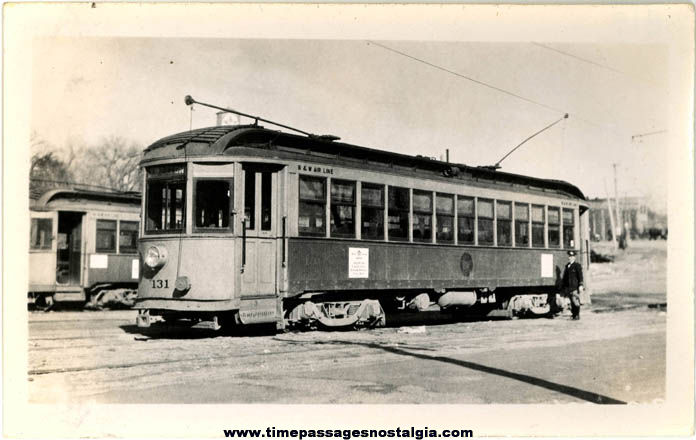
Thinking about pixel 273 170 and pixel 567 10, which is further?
pixel 273 170

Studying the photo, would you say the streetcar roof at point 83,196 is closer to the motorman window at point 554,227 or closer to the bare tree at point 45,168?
the bare tree at point 45,168

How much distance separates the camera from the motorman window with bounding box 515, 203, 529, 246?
16.1 meters

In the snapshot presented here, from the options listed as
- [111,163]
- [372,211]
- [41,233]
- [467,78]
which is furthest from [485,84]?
[111,163]

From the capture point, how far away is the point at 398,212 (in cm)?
1320

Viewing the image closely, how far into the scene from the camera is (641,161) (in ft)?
36.0

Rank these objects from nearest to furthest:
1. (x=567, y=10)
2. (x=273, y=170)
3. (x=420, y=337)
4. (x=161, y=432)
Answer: (x=161, y=432) → (x=567, y=10) → (x=273, y=170) → (x=420, y=337)

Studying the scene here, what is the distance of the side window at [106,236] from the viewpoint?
17688mm

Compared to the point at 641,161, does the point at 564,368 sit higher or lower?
lower

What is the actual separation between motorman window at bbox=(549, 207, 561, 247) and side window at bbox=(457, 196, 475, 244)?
3053 millimetres

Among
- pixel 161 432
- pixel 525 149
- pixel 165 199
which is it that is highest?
pixel 525 149

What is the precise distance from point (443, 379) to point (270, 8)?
4920 mm

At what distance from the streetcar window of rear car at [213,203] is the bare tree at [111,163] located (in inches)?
296

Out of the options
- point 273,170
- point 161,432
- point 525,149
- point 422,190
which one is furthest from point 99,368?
point 525,149

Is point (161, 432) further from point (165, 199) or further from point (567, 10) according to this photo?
point (567, 10)
